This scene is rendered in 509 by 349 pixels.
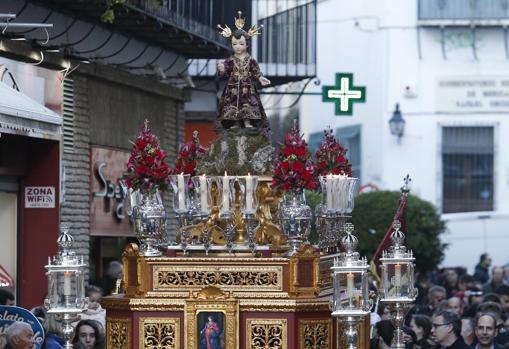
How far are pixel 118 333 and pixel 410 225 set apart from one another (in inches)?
985

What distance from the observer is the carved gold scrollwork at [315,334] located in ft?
41.4

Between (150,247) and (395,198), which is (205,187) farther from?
(395,198)

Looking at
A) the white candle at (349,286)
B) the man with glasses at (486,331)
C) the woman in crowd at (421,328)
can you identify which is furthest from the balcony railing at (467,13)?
the white candle at (349,286)

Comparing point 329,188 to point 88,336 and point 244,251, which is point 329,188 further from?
point 88,336

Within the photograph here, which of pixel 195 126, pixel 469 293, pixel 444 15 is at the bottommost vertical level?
pixel 469 293

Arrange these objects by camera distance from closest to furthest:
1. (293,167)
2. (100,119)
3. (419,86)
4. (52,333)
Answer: (293,167)
(52,333)
(100,119)
(419,86)

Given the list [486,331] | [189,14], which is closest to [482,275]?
[189,14]

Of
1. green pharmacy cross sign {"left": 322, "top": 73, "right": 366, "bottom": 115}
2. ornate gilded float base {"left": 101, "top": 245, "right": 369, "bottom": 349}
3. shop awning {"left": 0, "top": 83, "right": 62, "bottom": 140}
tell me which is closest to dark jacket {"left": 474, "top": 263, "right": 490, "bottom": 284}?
green pharmacy cross sign {"left": 322, "top": 73, "right": 366, "bottom": 115}

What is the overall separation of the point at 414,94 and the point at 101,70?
24551 millimetres

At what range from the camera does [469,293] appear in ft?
85.5

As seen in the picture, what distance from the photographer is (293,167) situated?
42.3ft

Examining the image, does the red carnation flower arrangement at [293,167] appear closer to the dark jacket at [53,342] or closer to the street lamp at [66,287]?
the street lamp at [66,287]

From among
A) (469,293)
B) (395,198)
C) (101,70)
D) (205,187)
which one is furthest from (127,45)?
(395,198)

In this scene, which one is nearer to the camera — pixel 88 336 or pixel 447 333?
pixel 88 336
